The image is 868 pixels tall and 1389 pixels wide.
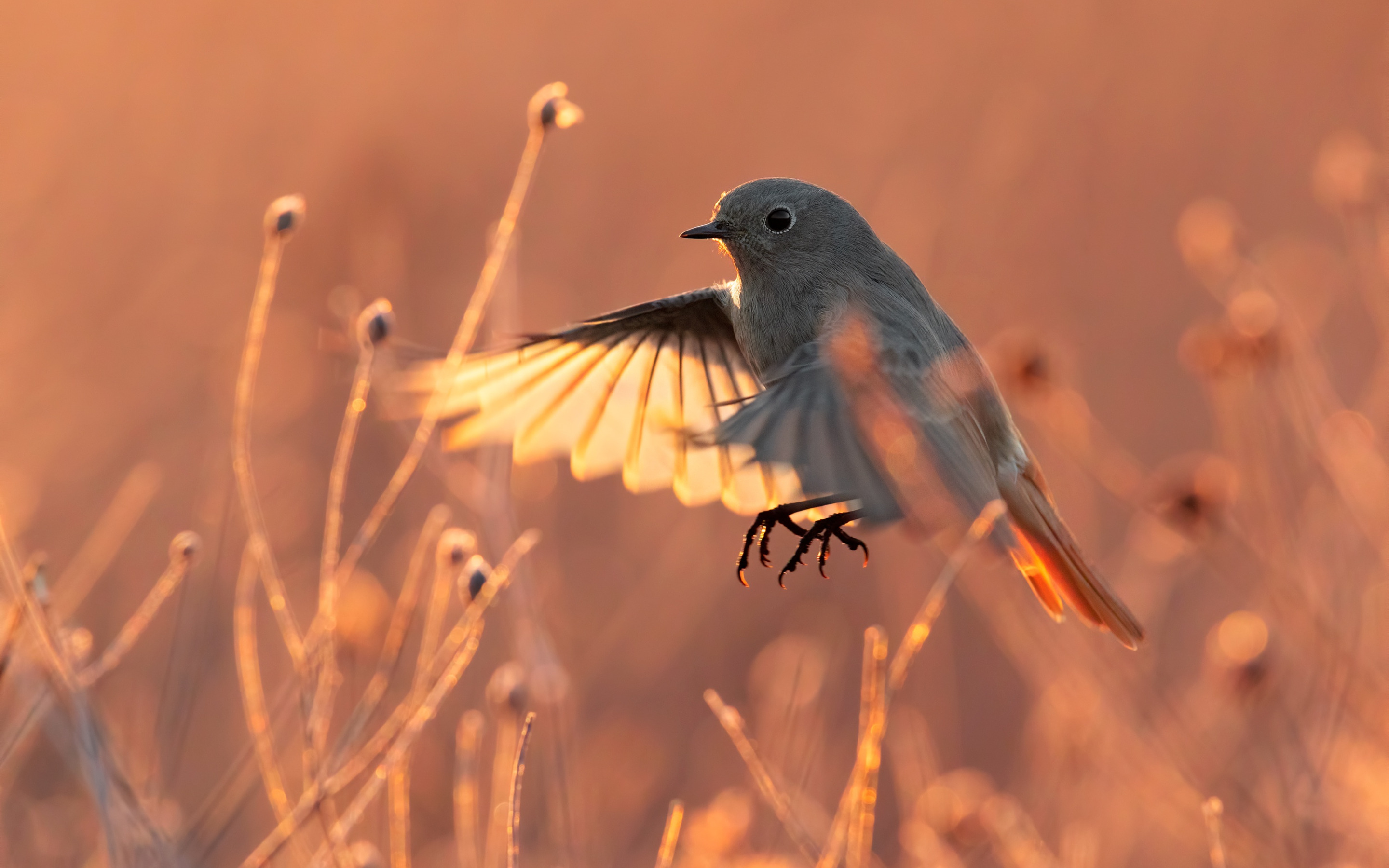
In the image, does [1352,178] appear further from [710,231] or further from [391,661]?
[391,661]

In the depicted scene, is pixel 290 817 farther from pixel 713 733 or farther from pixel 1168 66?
pixel 1168 66

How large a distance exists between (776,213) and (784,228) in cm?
4

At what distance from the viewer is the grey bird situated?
79.1 inches

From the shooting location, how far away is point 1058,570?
9.00 feet

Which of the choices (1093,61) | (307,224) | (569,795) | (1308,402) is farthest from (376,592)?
(1093,61)

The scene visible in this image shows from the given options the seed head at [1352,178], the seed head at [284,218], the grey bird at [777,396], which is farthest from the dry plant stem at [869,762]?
the seed head at [1352,178]

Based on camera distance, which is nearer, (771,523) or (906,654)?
(906,654)

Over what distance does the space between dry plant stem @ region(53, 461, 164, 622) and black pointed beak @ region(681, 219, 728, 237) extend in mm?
1237

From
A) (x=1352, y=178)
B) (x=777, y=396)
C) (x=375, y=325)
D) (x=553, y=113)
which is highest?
(x=1352, y=178)

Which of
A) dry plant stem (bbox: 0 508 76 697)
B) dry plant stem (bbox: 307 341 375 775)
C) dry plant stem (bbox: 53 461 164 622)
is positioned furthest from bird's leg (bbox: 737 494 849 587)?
dry plant stem (bbox: 53 461 164 622)

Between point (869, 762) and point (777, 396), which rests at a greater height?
point (777, 396)

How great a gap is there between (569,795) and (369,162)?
10.1ft

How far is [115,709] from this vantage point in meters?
3.62

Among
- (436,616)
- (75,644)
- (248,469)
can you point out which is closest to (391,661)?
(436,616)
